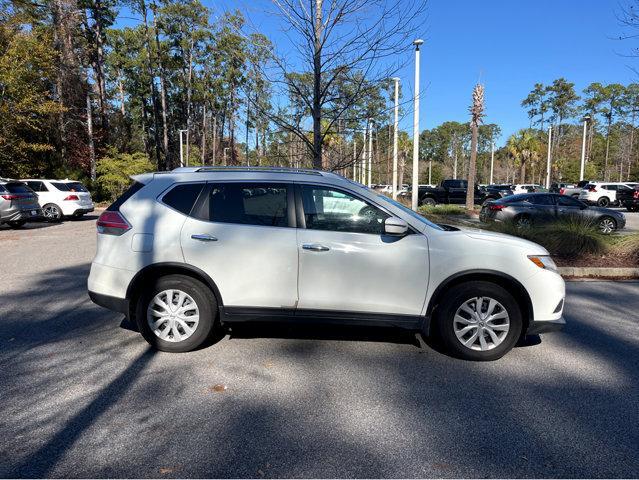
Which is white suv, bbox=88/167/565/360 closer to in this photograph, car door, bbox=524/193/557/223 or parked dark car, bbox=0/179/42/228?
car door, bbox=524/193/557/223

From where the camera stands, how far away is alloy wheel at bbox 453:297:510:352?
13.8 ft

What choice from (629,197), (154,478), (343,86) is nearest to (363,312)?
(154,478)

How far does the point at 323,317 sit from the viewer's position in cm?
424

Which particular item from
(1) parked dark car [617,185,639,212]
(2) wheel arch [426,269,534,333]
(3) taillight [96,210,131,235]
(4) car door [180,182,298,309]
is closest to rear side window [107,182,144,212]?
(3) taillight [96,210,131,235]

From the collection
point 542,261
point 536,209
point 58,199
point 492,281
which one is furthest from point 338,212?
point 58,199

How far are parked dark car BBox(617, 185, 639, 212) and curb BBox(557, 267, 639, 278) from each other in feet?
77.4

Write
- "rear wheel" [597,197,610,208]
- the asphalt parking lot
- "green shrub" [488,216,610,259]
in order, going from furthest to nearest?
"rear wheel" [597,197,610,208] < "green shrub" [488,216,610,259] < the asphalt parking lot

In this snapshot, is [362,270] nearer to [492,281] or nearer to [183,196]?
[492,281]

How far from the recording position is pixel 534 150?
60219 millimetres

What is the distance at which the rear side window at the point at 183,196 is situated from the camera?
440 cm

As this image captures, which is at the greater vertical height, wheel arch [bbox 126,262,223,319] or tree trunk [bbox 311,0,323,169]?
tree trunk [bbox 311,0,323,169]

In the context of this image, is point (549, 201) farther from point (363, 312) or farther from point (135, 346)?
point (135, 346)

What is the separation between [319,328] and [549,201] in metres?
13.1

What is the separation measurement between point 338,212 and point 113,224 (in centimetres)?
219
